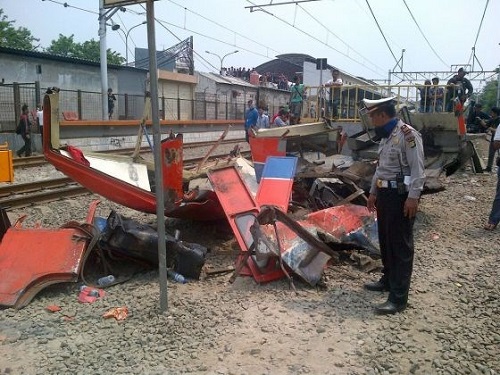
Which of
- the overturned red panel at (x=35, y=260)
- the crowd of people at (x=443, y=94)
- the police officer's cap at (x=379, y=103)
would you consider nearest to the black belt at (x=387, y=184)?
the police officer's cap at (x=379, y=103)

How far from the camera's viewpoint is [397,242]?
3.86 metres

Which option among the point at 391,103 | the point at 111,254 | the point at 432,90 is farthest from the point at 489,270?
the point at 432,90

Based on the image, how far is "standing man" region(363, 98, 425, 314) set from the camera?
12.2 ft

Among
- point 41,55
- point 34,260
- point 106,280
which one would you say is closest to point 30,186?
point 34,260

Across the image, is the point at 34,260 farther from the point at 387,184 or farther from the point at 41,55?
the point at 41,55

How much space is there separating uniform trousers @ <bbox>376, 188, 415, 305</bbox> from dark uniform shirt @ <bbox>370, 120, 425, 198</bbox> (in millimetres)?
146

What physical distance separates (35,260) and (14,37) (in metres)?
51.8

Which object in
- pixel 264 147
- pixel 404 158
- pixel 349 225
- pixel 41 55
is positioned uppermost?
pixel 41 55

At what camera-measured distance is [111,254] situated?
14.8 feet

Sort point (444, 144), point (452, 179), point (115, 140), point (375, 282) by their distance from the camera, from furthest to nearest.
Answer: point (115, 140), point (452, 179), point (444, 144), point (375, 282)

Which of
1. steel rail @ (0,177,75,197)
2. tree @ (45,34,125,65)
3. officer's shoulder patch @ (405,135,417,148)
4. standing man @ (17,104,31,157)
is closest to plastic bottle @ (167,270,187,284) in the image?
officer's shoulder patch @ (405,135,417,148)

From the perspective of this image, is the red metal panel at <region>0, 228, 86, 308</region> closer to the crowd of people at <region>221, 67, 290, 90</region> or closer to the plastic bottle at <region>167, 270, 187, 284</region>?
the plastic bottle at <region>167, 270, 187, 284</region>

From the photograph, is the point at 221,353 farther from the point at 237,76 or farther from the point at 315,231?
the point at 237,76

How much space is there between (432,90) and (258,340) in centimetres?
998
